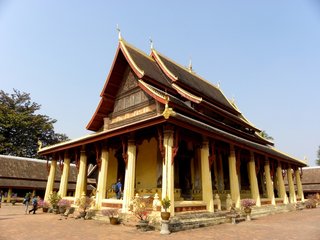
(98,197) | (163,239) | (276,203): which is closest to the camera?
(163,239)

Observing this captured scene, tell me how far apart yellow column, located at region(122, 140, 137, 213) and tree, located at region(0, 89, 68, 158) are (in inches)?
1398

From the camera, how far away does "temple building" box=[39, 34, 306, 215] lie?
1136cm

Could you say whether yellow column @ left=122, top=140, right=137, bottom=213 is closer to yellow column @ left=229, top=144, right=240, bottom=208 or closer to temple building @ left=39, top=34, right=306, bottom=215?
temple building @ left=39, top=34, right=306, bottom=215

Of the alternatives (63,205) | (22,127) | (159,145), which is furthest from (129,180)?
(22,127)

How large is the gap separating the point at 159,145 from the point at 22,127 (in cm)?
3917

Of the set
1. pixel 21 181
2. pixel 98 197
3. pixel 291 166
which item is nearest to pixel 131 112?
pixel 98 197

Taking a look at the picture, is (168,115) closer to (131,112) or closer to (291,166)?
(131,112)

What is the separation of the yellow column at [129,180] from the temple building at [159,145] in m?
0.04

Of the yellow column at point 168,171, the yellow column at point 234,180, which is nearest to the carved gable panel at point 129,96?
the yellow column at point 168,171

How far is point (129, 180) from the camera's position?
1186cm

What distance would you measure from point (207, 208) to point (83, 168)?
27.0ft

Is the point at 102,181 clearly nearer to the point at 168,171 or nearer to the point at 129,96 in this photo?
the point at 168,171

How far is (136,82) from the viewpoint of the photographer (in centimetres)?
1559

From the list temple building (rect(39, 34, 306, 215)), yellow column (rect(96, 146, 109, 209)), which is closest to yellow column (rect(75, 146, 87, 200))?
temple building (rect(39, 34, 306, 215))
